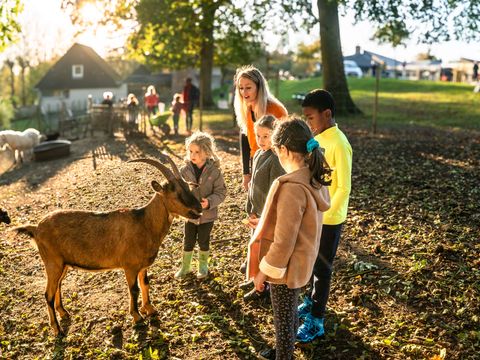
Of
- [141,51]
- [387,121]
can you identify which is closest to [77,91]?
[141,51]

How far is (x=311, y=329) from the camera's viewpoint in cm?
471

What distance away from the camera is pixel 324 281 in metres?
4.54

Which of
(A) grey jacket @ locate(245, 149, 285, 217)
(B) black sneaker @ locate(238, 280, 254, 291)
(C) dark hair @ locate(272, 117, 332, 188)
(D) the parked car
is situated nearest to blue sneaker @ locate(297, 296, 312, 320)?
(B) black sneaker @ locate(238, 280, 254, 291)

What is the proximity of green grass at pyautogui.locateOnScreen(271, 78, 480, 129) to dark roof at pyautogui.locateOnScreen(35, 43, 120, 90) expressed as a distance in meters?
21.3

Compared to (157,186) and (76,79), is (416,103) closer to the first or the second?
(157,186)

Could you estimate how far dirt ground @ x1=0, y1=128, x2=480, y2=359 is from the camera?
477 cm

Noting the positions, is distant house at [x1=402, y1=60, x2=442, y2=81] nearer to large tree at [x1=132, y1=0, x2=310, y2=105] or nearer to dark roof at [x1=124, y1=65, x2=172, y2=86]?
dark roof at [x1=124, y1=65, x2=172, y2=86]

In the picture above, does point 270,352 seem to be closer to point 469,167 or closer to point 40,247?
point 40,247

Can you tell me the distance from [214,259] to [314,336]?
2.56 meters

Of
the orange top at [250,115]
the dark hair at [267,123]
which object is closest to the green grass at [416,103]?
the orange top at [250,115]

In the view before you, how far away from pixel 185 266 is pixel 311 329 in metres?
2.20

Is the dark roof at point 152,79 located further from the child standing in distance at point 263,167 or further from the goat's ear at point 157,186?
the child standing in distance at point 263,167

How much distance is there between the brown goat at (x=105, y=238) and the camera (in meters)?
5.18

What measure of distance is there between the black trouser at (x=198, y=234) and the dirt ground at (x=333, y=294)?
482 millimetres
